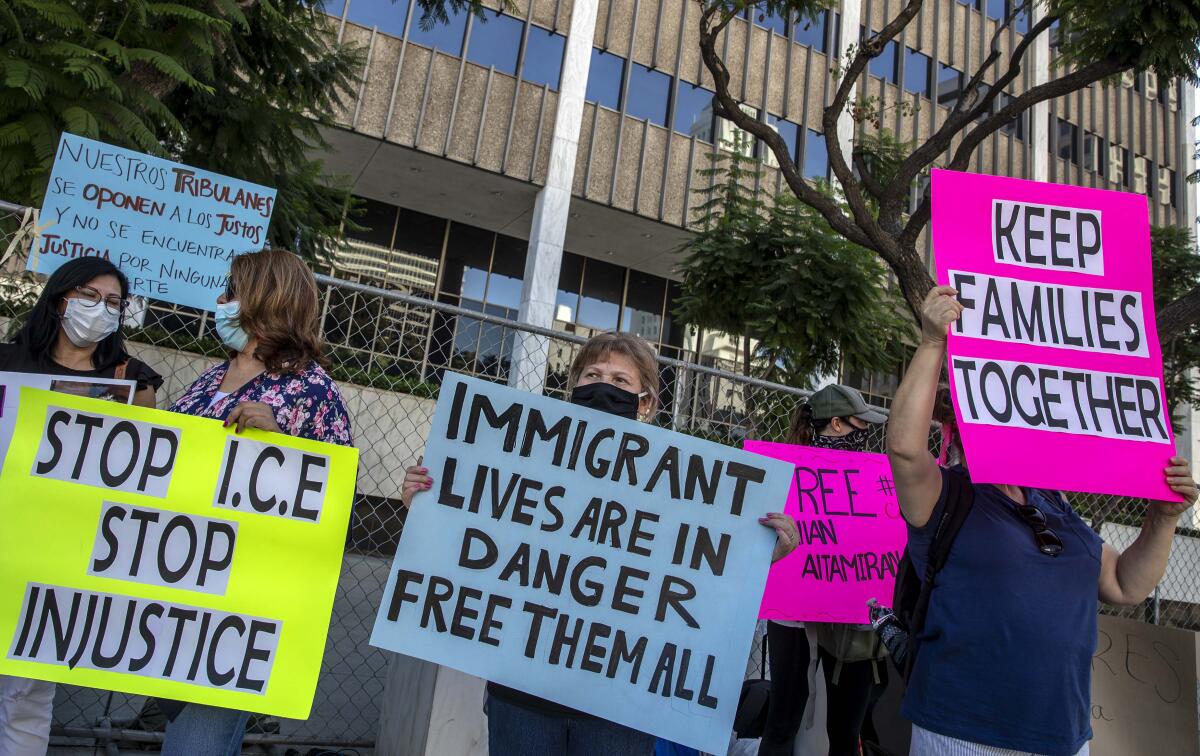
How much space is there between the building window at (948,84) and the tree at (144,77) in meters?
17.8

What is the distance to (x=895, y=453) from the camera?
2074 mm

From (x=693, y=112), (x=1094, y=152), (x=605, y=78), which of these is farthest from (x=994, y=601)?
(x=1094, y=152)

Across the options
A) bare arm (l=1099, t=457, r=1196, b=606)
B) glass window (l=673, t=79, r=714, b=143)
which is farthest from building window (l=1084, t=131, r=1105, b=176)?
bare arm (l=1099, t=457, r=1196, b=606)

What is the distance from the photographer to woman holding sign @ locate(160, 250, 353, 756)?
231 centimetres

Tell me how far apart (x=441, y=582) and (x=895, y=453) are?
1.23 m

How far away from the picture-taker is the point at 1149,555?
2.23 m

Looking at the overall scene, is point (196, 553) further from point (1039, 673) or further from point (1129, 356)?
point (1129, 356)

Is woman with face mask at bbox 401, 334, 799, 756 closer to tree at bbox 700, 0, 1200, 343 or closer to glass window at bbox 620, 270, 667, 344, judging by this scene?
tree at bbox 700, 0, 1200, 343

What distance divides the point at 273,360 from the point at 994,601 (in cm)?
203

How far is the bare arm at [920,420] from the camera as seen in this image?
6.72 ft

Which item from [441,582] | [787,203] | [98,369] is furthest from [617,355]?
[787,203]

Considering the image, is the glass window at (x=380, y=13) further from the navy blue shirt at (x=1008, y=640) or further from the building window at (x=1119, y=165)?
the building window at (x=1119, y=165)

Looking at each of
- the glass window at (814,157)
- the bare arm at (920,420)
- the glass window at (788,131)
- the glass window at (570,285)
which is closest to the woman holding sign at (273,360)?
the bare arm at (920,420)

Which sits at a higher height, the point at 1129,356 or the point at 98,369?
the point at 1129,356
